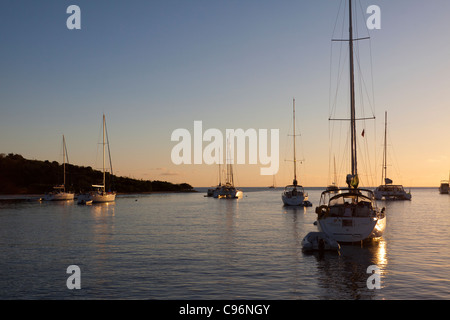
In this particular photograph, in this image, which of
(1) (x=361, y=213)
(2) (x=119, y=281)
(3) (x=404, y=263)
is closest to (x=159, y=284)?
(2) (x=119, y=281)

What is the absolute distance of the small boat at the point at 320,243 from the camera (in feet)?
86.3

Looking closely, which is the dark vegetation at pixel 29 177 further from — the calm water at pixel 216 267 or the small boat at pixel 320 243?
the small boat at pixel 320 243

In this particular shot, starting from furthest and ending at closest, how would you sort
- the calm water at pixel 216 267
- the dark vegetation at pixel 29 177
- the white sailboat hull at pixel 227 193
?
the dark vegetation at pixel 29 177
the white sailboat hull at pixel 227 193
the calm water at pixel 216 267

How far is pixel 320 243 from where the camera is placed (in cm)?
2614

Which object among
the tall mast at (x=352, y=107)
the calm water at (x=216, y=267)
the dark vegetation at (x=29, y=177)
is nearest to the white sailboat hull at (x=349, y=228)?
the calm water at (x=216, y=267)

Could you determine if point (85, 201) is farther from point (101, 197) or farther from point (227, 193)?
point (227, 193)

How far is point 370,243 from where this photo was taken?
30.5 m

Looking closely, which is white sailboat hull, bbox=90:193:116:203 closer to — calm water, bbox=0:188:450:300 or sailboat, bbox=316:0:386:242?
calm water, bbox=0:188:450:300

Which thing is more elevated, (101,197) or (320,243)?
(320,243)

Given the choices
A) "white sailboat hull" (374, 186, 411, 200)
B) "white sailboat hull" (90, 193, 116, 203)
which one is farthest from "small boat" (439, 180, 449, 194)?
"white sailboat hull" (90, 193, 116, 203)

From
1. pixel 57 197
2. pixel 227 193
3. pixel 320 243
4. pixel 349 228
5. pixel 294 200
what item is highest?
pixel 349 228

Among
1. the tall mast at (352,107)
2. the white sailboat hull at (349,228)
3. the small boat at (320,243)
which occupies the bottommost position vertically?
the small boat at (320,243)

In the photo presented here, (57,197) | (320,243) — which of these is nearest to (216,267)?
(320,243)

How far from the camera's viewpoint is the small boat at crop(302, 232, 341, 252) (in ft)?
86.3
